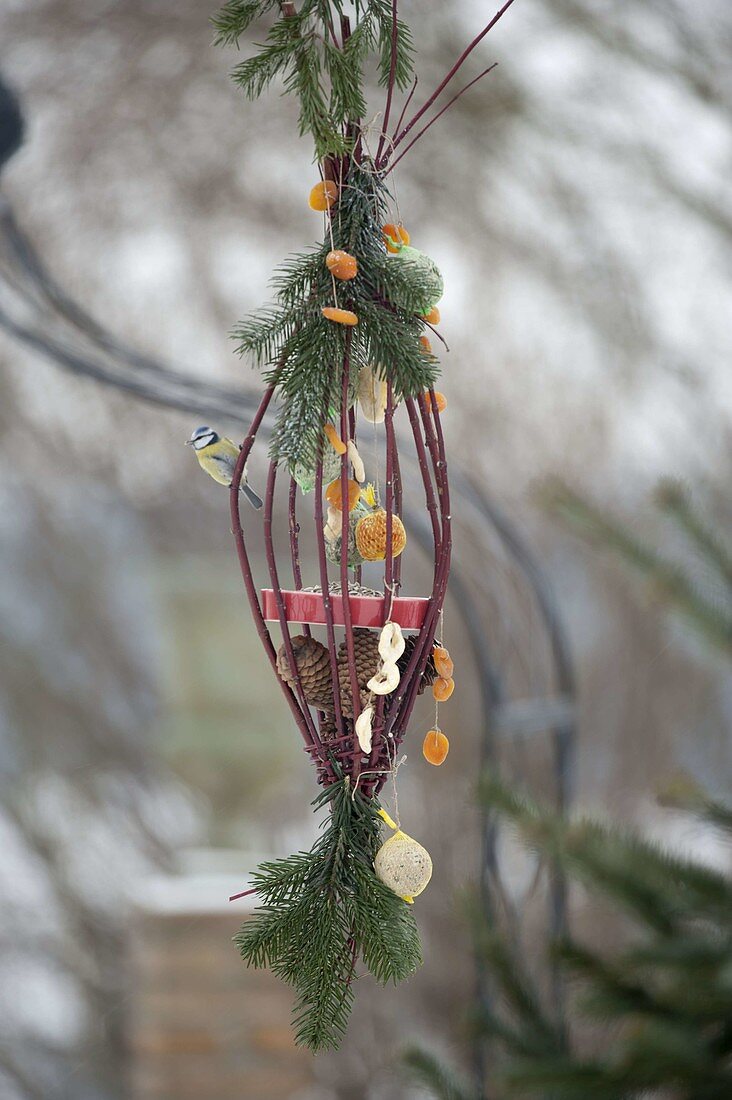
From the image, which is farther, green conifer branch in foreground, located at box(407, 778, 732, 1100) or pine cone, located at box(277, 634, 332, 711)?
green conifer branch in foreground, located at box(407, 778, 732, 1100)

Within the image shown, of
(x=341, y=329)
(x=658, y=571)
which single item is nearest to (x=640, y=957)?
(x=658, y=571)

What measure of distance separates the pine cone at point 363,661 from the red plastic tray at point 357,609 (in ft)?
0.04

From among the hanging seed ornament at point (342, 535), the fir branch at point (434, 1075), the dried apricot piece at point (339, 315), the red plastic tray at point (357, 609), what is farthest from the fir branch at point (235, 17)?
the fir branch at point (434, 1075)

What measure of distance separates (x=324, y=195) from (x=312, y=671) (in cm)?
19

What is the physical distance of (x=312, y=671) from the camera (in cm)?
45

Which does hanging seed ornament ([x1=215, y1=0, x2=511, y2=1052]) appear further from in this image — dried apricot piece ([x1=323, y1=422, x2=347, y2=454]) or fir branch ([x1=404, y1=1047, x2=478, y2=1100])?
fir branch ([x1=404, y1=1047, x2=478, y2=1100])

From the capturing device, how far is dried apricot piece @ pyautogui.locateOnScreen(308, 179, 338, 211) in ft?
1.44

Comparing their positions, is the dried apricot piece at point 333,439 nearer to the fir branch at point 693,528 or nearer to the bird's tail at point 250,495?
the bird's tail at point 250,495

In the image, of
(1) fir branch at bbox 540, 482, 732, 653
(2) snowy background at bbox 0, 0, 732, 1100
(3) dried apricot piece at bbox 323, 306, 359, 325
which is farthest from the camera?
(2) snowy background at bbox 0, 0, 732, 1100

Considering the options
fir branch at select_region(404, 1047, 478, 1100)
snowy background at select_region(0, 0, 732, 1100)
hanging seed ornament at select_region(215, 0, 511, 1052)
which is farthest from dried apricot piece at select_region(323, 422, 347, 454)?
snowy background at select_region(0, 0, 732, 1100)

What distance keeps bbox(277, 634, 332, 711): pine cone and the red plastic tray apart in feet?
0.04

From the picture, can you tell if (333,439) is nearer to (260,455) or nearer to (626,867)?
(626,867)

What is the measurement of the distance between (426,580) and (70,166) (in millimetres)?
961

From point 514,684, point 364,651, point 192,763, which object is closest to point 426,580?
point 514,684
